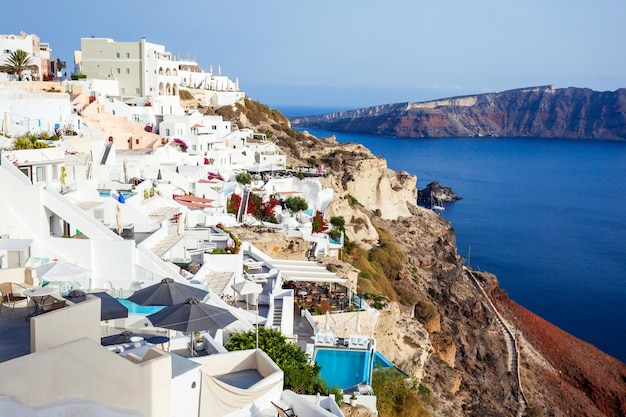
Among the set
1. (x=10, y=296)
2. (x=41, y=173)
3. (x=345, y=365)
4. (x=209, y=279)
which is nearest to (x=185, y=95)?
(x=41, y=173)

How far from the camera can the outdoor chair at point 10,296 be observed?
9.24 meters

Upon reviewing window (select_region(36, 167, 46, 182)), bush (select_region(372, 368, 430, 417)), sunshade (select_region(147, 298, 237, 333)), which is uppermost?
window (select_region(36, 167, 46, 182))

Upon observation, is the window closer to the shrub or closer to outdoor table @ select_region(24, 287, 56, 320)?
outdoor table @ select_region(24, 287, 56, 320)

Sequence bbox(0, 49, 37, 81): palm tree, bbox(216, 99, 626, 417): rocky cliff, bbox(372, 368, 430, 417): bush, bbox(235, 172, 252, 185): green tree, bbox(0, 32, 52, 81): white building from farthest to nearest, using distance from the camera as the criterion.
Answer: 1. bbox(0, 32, 52, 81): white building
2. bbox(0, 49, 37, 81): palm tree
3. bbox(235, 172, 252, 185): green tree
4. bbox(216, 99, 626, 417): rocky cliff
5. bbox(372, 368, 430, 417): bush

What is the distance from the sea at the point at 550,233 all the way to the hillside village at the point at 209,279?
743 cm

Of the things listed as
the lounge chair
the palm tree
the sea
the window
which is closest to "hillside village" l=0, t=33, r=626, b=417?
the lounge chair

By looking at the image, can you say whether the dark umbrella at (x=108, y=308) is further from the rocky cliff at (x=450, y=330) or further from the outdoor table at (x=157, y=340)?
the rocky cliff at (x=450, y=330)

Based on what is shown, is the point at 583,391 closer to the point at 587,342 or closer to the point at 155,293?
the point at 587,342

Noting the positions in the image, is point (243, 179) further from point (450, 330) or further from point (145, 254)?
point (145, 254)

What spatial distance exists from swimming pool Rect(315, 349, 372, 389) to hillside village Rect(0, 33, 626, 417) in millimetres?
44

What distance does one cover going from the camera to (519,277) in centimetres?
5503

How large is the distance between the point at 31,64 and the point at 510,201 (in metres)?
71.5

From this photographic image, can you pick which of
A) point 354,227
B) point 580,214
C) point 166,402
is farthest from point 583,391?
point 580,214

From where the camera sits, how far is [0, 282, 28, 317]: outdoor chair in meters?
9.24
